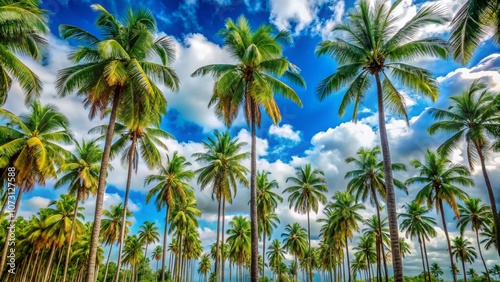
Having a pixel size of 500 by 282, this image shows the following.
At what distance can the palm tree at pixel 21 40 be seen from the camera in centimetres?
1137

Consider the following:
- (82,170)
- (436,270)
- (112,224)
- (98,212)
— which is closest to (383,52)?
(98,212)

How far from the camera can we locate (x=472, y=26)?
1007 centimetres

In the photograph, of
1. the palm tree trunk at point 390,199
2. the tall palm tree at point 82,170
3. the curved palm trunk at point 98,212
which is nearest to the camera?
the palm tree trunk at point 390,199

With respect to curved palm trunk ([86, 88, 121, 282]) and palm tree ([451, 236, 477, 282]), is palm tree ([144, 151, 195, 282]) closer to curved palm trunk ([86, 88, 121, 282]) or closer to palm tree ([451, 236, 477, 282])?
curved palm trunk ([86, 88, 121, 282])

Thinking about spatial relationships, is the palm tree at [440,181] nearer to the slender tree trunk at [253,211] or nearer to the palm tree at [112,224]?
the slender tree trunk at [253,211]

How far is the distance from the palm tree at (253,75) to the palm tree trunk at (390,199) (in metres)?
4.80

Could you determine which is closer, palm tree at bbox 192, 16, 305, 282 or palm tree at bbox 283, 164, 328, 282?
palm tree at bbox 192, 16, 305, 282

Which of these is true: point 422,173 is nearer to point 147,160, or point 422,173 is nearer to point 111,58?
point 147,160

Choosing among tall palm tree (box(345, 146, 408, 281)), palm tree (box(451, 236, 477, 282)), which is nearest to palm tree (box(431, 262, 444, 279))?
palm tree (box(451, 236, 477, 282))

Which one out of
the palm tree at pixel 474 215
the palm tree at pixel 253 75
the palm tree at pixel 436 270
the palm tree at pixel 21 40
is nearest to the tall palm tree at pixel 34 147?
the palm tree at pixel 21 40

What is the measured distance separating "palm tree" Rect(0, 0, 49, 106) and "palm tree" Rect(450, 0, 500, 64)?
15.8 meters

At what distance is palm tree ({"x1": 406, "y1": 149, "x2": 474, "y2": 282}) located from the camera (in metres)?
28.3

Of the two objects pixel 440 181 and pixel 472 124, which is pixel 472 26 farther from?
pixel 440 181

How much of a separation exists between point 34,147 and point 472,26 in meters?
23.4
